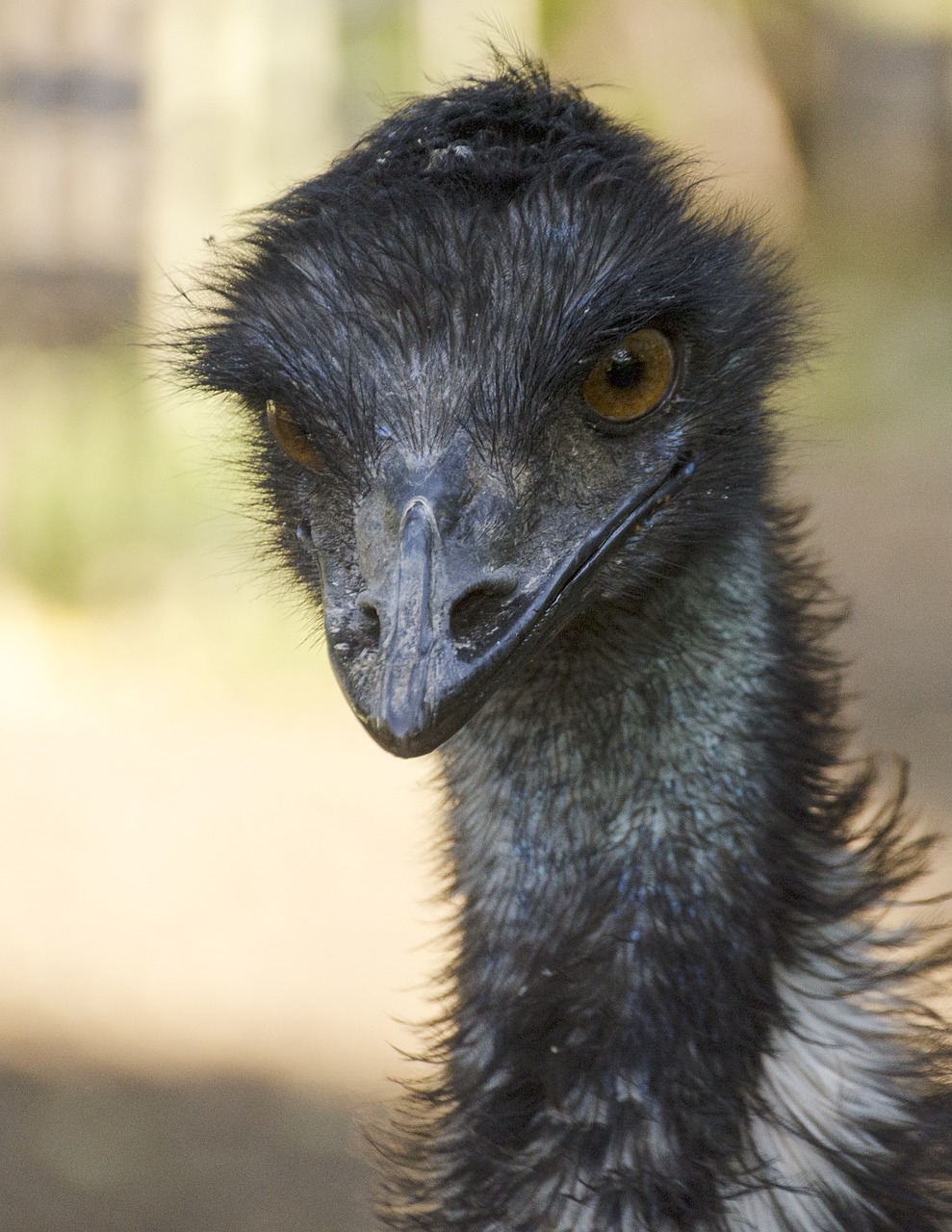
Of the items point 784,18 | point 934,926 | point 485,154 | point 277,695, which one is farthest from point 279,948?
point 784,18

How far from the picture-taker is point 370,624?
1.49m

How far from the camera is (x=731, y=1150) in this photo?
1635 millimetres

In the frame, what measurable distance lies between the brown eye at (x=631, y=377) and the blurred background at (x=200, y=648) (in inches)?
21.2

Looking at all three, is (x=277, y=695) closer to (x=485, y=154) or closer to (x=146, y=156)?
(x=146, y=156)

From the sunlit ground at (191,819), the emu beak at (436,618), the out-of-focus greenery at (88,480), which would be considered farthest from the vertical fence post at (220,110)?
the emu beak at (436,618)

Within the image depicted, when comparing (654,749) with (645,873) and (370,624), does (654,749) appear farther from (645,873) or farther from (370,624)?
(370,624)

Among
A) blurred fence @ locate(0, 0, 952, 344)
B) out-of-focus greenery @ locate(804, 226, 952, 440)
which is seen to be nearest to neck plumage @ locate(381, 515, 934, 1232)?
blurred fence @ locate(0, 0, 952, 344)

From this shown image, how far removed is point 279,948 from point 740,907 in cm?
327

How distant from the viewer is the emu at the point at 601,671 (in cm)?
157

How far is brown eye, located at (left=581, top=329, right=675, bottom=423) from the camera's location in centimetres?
161

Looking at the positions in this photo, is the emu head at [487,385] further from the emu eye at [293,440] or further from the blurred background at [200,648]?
the blurred background at [200,648]

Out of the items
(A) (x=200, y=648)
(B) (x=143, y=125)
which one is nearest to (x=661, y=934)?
(A) (x=200, y=648)

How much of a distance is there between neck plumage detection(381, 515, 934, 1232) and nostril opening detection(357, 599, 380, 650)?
290 millimetres

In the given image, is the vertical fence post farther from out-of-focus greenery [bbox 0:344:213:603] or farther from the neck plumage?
the neck plumage
